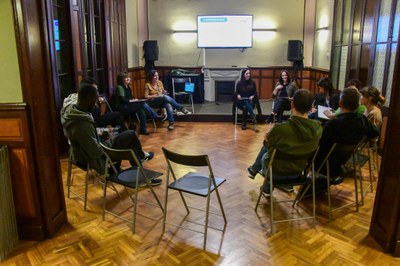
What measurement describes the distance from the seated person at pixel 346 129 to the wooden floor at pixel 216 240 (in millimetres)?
645

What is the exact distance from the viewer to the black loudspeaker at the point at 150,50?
8.39 metres

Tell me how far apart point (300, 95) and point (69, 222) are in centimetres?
230

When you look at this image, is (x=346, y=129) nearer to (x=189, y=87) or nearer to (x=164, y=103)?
(x=164, y=103)

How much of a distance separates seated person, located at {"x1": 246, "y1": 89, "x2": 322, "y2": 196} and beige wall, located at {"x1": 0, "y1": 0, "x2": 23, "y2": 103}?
6.51ft

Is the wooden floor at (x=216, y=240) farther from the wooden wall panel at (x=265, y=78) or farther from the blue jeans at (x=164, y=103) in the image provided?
the wooden wall panel at (x=265, y=78)

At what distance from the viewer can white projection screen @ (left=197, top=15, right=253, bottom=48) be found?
8773 millimetres

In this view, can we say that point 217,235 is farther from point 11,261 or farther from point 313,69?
point 313,69

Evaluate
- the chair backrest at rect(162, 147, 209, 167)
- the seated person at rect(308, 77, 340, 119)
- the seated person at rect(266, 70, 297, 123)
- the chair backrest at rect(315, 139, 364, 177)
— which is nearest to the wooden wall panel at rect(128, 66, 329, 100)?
the seated person at rect(266, 70, 297, 123)

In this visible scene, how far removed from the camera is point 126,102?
596 cm

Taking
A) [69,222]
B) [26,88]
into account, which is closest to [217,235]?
[69,222]

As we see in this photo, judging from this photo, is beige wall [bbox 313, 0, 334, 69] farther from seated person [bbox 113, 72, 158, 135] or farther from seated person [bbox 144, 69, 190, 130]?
seated person [bbox 113, 72, 158, 135]

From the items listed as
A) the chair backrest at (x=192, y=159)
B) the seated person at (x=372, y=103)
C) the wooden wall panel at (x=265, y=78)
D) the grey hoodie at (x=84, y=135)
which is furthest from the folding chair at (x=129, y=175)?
the wooden wall panel at (x=265, y=78)

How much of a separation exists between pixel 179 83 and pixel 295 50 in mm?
3013

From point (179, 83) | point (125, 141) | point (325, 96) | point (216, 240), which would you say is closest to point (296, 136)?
point (216, 240)
